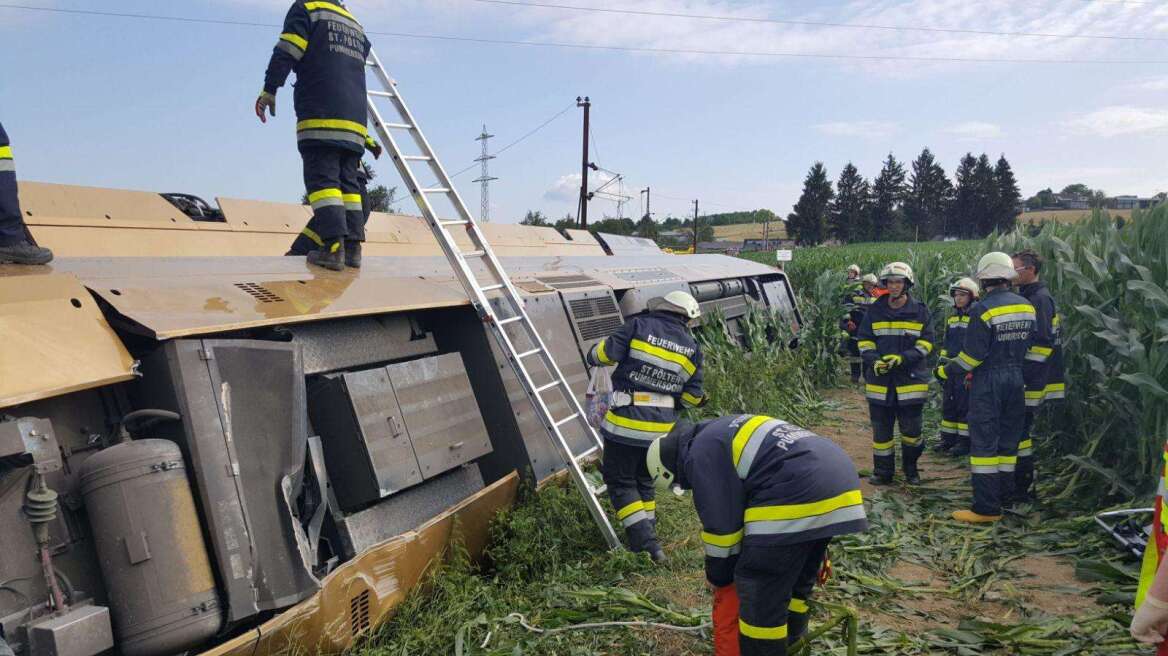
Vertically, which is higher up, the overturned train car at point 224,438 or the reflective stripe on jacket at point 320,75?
the reflective stripe on jacket at point 320,75

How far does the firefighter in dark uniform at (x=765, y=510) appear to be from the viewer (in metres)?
3.26

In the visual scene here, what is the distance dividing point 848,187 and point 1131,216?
276ft

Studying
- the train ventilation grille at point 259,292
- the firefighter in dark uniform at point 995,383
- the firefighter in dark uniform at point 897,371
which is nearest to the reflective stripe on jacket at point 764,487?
the train ventilation grille at point 259,292

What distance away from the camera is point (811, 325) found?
41.0 feet

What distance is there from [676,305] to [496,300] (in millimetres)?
1245

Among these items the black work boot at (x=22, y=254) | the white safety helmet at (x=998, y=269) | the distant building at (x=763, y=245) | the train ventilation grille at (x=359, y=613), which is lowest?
the distant building at (x=763, y=245)

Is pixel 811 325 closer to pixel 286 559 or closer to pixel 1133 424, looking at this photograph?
pixel 1133 424

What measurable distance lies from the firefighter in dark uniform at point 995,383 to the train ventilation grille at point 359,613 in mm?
4559

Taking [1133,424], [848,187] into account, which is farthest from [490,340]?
[848,187]

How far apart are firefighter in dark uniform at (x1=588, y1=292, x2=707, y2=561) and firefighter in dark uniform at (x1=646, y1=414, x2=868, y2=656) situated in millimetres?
1406

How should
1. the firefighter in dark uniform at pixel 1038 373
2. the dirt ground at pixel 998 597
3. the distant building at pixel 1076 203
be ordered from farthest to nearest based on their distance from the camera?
the distant building at pixel 1076 203
the firefighter in dark uniform at pixel 1038 373
the dirt ground at pixel 998 597

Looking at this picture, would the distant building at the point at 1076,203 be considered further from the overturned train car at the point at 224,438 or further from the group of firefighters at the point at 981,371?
the overturned train car at the point at 224,438

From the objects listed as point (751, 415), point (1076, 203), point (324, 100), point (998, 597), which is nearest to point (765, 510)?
point (751, 415)

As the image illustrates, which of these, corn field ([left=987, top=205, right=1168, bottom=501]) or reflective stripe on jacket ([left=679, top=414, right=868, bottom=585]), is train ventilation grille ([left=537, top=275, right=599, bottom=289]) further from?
corn field ([left=987, top=205, right=1168, bottom=501])
